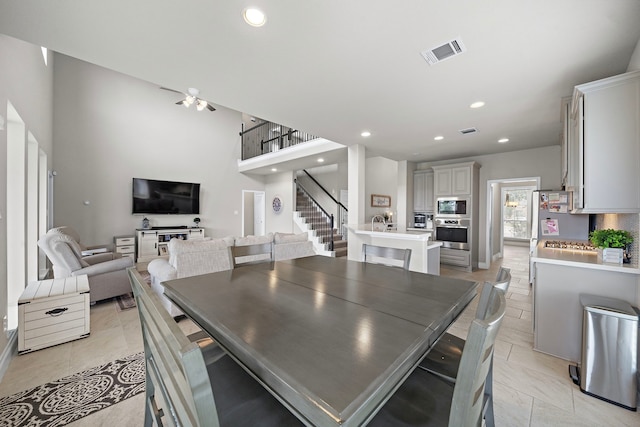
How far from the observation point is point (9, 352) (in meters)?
2.21

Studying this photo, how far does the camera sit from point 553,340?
2.34 m

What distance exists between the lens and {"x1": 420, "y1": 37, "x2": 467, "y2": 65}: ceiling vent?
1982 millimetres

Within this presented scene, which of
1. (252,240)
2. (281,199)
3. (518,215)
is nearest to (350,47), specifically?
(252,240)

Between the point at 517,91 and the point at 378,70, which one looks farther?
the point at 517,91

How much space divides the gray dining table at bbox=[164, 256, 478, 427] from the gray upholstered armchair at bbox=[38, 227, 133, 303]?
274 centimetres

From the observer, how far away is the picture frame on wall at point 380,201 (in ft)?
27.2

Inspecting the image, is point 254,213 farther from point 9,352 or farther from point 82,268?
point 9,352

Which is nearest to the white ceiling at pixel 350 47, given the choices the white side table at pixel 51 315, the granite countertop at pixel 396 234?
the granite countertop at pixel 396 234

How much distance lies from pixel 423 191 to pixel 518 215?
5792 mm

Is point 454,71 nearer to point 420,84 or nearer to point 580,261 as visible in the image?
point 420,84

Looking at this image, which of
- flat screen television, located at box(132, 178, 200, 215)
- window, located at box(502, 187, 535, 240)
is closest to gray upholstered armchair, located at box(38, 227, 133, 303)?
flat screen television, located at box(132, 178, 200, 215)

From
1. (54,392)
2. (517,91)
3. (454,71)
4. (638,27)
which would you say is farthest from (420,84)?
(54,392)

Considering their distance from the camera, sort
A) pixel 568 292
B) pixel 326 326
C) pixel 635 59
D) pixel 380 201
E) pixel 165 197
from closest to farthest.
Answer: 1. pixel 326 326
2. pixel 635 59
3. pixel 568 292
4. pixel 165 197
5. pixel 380 201

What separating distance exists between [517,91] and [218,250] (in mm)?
4027
